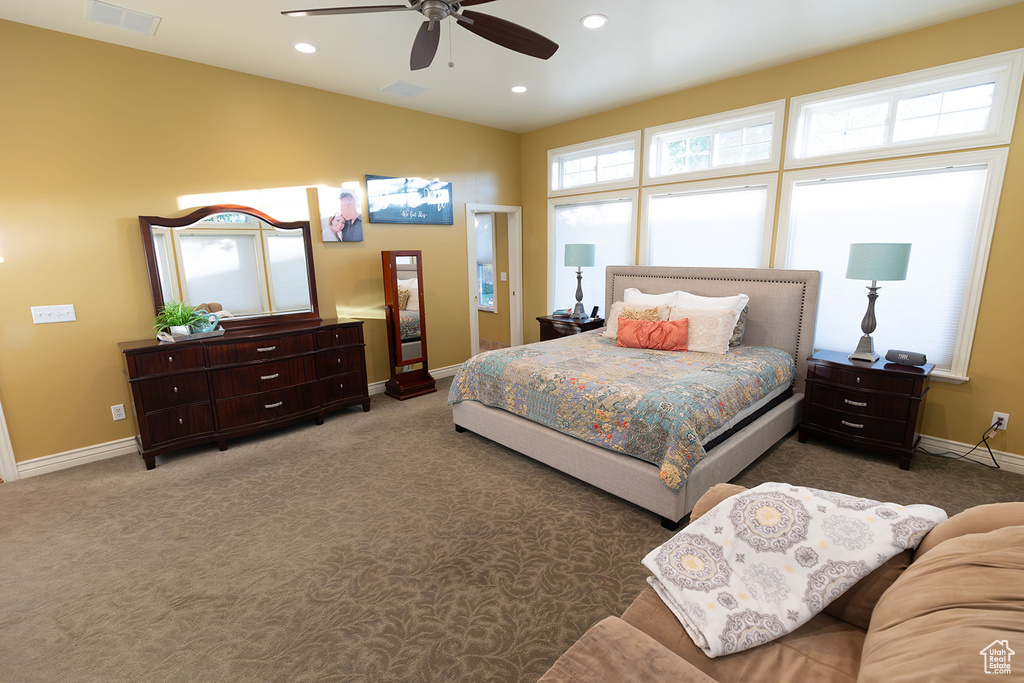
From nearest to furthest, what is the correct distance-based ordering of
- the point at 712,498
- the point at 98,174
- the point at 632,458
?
the point at 712,498 < the point at 632,458 < the point at 98,174

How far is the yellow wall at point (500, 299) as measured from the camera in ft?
20.6

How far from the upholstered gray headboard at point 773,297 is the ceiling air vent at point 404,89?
9.84 ft

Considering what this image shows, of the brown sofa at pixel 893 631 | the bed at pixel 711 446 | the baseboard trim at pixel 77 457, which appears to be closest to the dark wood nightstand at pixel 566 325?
the bed at pixel 711 446

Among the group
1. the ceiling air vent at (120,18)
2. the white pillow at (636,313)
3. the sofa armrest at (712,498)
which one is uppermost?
the ceiling air vent at (120,18)

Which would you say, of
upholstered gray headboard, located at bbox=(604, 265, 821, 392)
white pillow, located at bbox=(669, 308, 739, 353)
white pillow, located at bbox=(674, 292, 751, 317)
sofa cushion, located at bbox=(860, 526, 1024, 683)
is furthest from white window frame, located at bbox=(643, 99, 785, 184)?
sofa cushion, located at bbox=(860, 526, 1024, 683)

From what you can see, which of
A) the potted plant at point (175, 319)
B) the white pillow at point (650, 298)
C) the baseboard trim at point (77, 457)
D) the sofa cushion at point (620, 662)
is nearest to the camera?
the sofa cushion at point (620, 662)

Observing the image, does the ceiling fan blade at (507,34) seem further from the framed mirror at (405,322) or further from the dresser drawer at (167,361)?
the dresser drawer at (167,361)

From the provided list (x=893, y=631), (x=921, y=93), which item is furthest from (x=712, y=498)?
(x=921, y=93)

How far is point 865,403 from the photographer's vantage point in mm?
A: 3188

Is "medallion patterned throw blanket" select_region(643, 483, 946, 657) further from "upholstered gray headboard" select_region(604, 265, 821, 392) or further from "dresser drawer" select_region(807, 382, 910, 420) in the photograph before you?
"upholstered gray headboard" select_region(604, 265, 821, 392)

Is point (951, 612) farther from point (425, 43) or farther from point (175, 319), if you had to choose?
point (175, 319)

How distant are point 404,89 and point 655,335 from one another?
3234mm

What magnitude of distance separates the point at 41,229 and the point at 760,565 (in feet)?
15.0

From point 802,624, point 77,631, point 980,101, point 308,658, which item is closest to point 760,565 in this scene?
point 802,624
